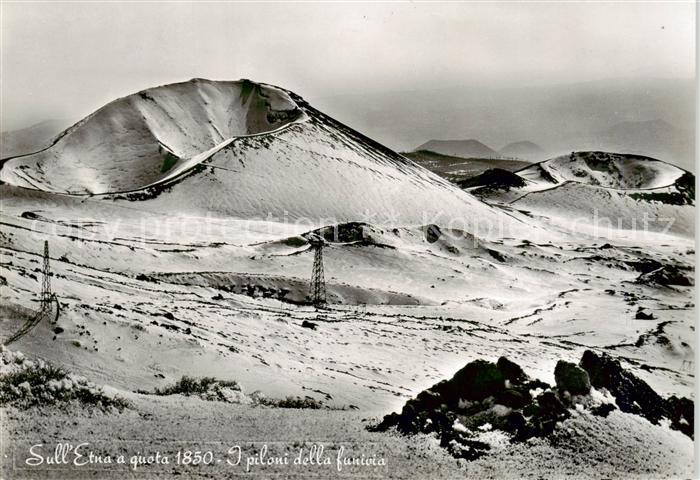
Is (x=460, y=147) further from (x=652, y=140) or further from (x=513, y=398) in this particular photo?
(x=513, y=398)

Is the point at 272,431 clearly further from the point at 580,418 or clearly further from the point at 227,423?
the point at 580,418

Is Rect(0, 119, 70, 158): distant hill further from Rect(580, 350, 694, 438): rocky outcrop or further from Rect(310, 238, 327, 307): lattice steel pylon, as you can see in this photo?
Rect(580, 350, 694, 438): rocky outcrop

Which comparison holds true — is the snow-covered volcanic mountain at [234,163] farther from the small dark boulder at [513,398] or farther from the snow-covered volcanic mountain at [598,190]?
the small dark boulder at [513,398]

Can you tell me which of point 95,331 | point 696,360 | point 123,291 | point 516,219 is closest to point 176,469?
point 95,331

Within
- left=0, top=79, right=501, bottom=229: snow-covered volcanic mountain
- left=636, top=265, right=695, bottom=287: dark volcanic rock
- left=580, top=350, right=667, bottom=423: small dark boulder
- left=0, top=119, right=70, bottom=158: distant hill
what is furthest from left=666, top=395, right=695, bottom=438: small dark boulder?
left=0, top=79, right=501, bottom=229: snow-covered volcanic mountain

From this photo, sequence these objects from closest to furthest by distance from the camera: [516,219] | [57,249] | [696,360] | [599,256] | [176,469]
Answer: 1. [176,469]
2. [696,360]
3. [57,249]
4. [599,256]
5. [516,219]
